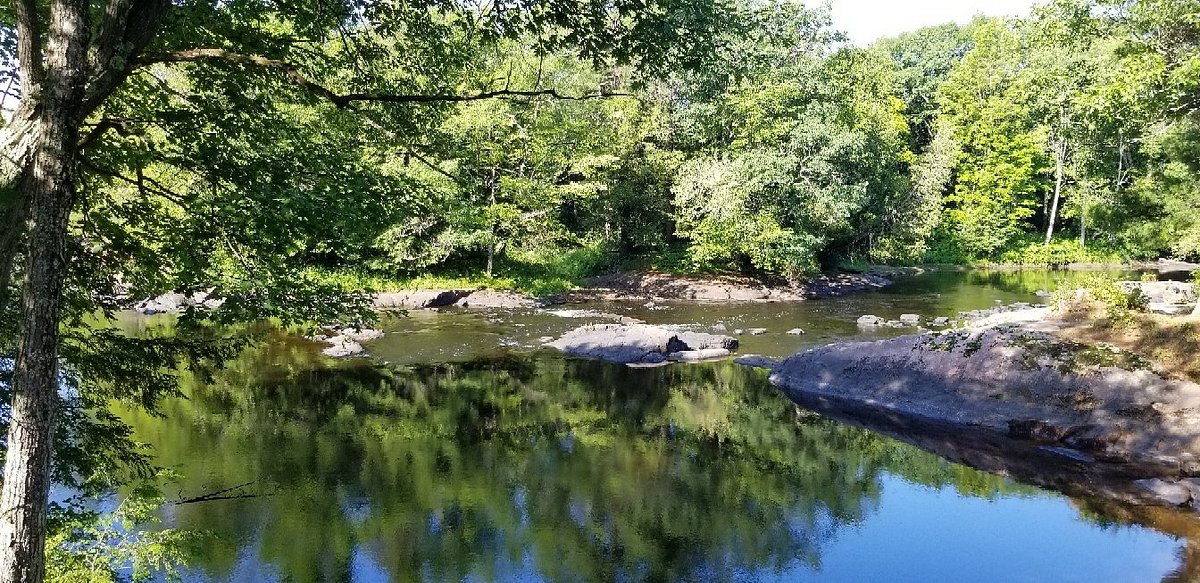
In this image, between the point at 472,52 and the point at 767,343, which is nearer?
the point at 472,52

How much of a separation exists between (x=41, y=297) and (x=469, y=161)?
2509 cm

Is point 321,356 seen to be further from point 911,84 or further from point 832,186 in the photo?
point 911,84

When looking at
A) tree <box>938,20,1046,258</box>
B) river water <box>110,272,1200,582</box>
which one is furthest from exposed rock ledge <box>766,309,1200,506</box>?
tree <box>938,20,1046,258</box>

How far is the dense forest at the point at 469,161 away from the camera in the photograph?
15.0ft

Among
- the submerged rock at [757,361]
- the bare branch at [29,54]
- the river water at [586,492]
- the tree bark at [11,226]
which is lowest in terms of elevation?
the river water at [586,492]

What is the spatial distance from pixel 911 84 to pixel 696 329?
3973cm

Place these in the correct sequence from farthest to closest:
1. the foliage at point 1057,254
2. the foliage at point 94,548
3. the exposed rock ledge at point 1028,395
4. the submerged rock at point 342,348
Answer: the foliage at point 1057,254
the submerged rock at point 342,348
the exposed rock ledge at point 1028,395
the foliage at point 94,548

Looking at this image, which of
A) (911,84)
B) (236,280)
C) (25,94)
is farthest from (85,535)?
(911,84)

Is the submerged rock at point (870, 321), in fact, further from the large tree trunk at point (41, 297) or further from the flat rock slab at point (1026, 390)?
the large tree trunk at point (41, 297)

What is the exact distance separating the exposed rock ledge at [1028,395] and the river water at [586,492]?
117cm

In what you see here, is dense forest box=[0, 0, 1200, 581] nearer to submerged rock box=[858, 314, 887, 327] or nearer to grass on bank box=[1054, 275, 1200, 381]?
grass on bank box=[1054, 275, 1200, 381]

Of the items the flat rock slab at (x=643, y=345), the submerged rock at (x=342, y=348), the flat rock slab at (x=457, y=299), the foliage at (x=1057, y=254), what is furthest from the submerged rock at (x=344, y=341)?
the foliage at (x=1057, y=254)

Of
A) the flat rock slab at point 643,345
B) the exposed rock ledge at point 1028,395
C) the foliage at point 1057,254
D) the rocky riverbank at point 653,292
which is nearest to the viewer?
the exposed rock ledge at point 1028,395

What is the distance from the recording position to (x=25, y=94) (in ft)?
14.6
